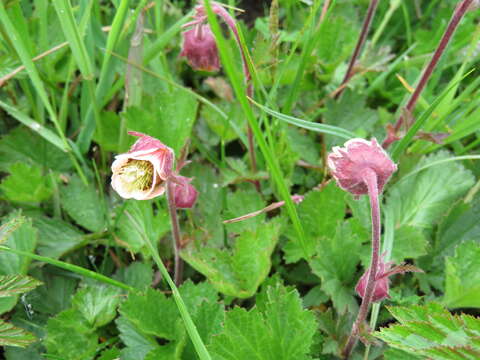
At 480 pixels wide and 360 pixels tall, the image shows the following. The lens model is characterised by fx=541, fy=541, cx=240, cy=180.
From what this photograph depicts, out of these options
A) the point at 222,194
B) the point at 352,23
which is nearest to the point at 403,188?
the point at 222,194

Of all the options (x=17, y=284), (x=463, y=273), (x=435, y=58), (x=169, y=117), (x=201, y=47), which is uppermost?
(x=435, y=58)

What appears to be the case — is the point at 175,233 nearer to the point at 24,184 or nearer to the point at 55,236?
the point at 55,236

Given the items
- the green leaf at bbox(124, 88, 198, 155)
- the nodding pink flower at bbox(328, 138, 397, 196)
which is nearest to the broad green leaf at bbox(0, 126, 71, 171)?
the green leaf at bbox(124, 88, 198, 155)

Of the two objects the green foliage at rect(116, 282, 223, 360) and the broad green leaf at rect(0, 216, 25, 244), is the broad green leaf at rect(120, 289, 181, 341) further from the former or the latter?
the broad green leaf at rect(0, 216, 25, 244)

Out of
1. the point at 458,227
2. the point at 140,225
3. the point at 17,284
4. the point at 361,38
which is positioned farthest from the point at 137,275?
the point at 361,38

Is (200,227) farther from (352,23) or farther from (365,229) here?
(352,23)

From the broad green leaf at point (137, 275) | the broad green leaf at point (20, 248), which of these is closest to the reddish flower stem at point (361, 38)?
the broad green leaf at point (137, 275)

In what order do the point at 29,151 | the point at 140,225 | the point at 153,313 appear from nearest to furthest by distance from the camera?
the point at 153,313 → the point at 140,225 → the point at 29,151

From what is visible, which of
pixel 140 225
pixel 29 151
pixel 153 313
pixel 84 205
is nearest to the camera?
pixel 153 313
